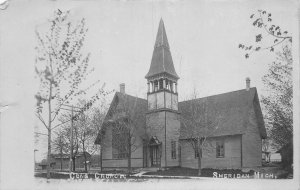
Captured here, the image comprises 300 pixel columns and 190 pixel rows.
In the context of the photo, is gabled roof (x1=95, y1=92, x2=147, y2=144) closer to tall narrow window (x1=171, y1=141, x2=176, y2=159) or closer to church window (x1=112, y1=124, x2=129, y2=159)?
church window (x1=112, y1=124, x2=129, y2=159)

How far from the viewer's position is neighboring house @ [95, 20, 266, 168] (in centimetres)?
1379

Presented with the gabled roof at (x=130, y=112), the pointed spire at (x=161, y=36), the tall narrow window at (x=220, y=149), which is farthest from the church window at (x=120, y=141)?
the pointed spire at (x=161, y=36)

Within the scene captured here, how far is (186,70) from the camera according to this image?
32.1 feet

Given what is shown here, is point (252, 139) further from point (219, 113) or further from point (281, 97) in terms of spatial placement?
point (281, 97)

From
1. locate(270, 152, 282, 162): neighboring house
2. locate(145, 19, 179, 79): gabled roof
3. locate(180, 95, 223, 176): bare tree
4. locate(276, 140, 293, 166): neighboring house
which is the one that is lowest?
locate(270, 152, 282, 162): neighboring house

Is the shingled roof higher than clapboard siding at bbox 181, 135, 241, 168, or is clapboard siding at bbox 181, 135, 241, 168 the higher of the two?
the shingled roof

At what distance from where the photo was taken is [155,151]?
1590cm

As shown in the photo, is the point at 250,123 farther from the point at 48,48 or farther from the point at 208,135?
the point at 48,48

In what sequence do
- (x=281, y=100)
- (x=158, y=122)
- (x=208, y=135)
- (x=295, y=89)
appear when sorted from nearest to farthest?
1. (x=295, y=89)
2. (x=281, y=100)
3. (x=208, y=135)
4. (x=158, y=122)

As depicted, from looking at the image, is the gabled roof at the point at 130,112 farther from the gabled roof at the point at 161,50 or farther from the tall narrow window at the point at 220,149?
the tall narrow window at the point at 220,149

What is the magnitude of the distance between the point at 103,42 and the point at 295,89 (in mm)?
4982

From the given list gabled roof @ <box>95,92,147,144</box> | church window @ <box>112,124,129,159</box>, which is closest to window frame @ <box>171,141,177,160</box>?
gabled roof @ <box>95,92,147,144</box>

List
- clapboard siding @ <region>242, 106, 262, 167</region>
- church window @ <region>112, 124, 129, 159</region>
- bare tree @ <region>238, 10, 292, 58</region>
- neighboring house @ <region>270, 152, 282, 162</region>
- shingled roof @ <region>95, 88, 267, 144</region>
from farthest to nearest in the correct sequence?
1. church window @ <region>112, 124, 129, 159</region>
2. clapboard siding @ <region>242, 106, 262, 167</region>
3. shingled roof @ <region>95, 88, 267, 144</region>
4. neighboring house @ <region>270, 152, 282, 162</region>
5. bare tree @ <region>238, 10, 292, 58</region>

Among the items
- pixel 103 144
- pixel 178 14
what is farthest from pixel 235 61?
pixel 103 144
